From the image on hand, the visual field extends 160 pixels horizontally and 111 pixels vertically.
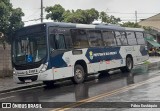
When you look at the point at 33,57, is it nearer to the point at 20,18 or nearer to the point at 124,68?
the point at 20,18

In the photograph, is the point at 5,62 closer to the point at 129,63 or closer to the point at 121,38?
the point at 121,38

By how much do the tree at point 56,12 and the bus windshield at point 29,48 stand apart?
1873cm

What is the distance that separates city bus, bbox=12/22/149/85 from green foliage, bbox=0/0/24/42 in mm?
4339

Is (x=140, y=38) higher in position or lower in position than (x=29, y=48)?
higher

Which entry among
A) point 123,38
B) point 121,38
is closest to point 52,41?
point 121,38

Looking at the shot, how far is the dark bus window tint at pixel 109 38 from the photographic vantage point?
1972cm

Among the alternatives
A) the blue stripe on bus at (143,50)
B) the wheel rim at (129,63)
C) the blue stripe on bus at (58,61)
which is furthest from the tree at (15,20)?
the blue stripe on bus at (143,50)

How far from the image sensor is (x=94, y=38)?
18.7 m

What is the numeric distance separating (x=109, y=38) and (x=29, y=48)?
5.94 meters

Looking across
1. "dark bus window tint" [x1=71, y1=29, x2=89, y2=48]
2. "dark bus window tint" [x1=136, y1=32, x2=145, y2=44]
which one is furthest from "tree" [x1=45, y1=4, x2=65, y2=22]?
"dark bus window tint" [x1=71, y1=29, x2=89, y2=48]

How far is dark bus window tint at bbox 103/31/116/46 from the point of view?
1972 centimetres

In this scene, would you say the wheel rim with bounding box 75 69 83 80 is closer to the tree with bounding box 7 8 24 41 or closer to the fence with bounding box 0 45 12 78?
the tree with bounding box 7 8 24 41

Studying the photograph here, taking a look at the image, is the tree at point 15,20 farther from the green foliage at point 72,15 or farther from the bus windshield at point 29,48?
the green foliage at point 72,15

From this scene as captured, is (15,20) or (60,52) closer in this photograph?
(60,52)
